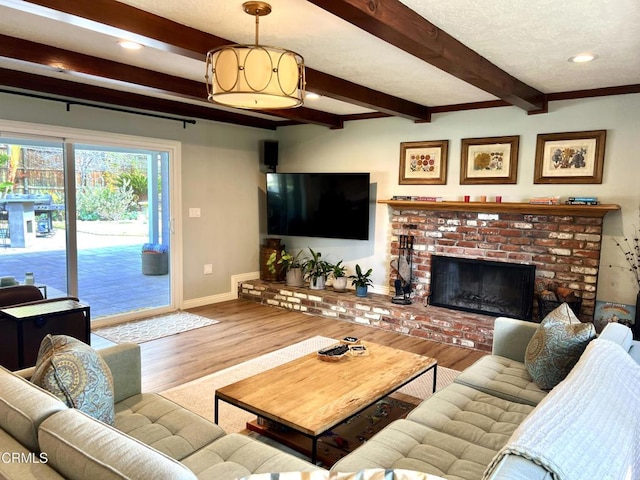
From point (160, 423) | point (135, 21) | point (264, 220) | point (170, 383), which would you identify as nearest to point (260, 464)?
point (160, 423)

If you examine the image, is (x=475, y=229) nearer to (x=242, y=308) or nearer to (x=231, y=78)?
(x=242, y=308)

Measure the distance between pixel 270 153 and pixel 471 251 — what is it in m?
3.07

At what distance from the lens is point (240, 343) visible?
173 inches

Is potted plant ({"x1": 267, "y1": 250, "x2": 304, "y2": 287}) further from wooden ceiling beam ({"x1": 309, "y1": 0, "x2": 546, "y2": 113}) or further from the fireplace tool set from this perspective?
wooden ceiling beam ({"x1": 309, "y1": 0, "x2": 546, "y2": 113})

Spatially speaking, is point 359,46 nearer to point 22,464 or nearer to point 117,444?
point 117,444

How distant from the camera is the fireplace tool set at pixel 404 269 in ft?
17.1

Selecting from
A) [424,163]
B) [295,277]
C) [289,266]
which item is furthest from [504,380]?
[289,266]

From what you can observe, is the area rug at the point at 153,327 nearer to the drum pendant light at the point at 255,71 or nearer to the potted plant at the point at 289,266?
the potted plant at the point at 289,266

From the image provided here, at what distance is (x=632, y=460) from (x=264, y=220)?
5486mm

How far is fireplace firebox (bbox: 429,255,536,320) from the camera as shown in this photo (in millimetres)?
4539

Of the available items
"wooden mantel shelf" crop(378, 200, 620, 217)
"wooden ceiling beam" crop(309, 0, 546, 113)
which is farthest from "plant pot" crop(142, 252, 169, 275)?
"wooden ceiling beam" crop(309, 0, 546, 113)

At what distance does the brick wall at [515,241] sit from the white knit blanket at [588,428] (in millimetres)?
2541

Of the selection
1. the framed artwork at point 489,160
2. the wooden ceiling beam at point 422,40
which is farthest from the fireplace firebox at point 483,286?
the wooden ceiling beam at point 422,40

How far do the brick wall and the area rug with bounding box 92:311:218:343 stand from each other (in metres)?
2.36
